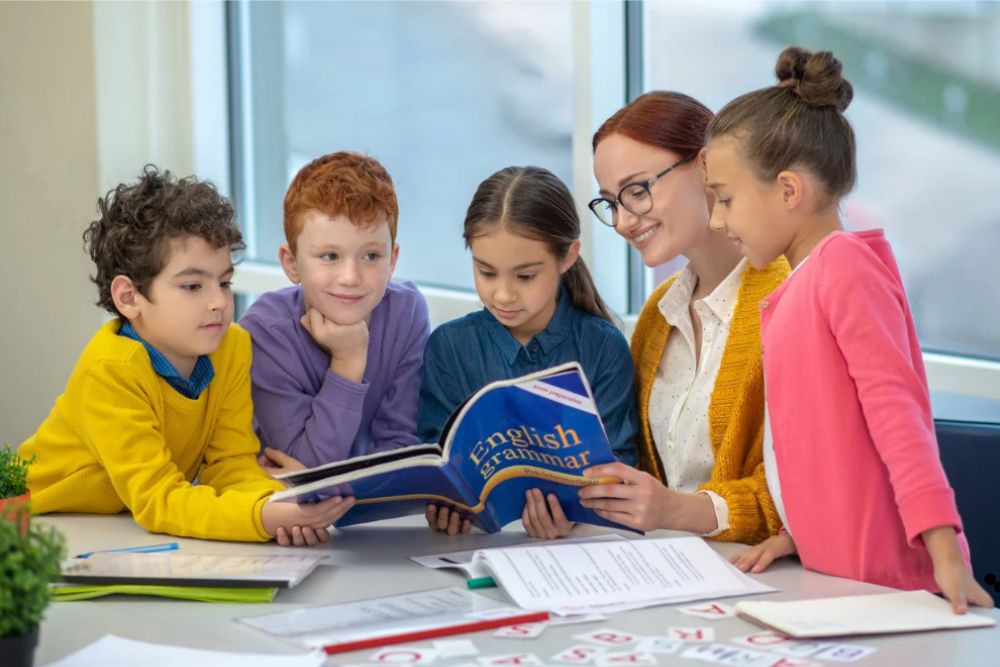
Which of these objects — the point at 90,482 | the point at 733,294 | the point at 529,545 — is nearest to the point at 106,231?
the point at 90,482

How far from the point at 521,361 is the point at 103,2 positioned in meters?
1.98

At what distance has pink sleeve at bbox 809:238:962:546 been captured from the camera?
1.37 metres

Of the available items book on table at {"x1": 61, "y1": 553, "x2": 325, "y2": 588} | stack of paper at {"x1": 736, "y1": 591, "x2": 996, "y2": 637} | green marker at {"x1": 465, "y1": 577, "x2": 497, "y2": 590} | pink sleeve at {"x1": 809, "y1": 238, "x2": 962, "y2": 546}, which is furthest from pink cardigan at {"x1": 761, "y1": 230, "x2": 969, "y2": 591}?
book on table at {"x1": 61, "y1": 553, "x2": 325, "y2": 588}

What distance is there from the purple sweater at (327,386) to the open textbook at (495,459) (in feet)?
1.51

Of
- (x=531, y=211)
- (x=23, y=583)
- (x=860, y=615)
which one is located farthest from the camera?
(x=531, y=211)

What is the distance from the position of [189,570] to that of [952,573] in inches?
35.8

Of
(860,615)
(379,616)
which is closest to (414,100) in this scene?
(379,616)

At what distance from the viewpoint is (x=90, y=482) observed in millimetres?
1869

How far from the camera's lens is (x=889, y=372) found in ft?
4.78

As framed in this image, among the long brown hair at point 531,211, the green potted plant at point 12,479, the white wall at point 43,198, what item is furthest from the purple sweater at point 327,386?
the white wall at point 43,198

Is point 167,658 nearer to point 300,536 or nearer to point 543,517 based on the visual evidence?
point 300,536

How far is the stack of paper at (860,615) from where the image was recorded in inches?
48.7

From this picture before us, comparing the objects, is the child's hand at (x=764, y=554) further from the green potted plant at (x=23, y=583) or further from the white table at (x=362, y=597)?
the green potted plant at (x=23, y=583)

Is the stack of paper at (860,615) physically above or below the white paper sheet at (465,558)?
above
